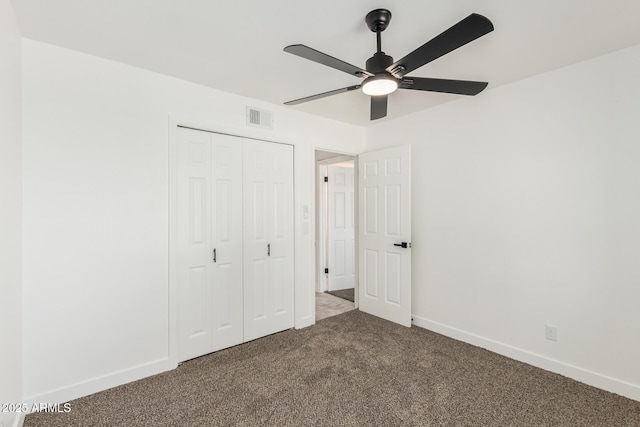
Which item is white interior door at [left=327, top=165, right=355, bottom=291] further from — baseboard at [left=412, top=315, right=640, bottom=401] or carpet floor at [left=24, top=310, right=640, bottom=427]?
carpet floor at [left=24, top=310, right=640, bottom=427]

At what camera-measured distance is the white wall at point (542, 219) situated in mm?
2111

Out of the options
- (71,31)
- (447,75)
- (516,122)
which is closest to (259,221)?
(71,31)

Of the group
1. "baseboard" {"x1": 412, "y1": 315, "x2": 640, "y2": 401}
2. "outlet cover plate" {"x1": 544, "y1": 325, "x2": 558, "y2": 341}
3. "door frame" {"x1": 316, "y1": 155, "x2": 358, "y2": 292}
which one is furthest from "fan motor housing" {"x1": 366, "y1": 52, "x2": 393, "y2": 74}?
"door frame" {"x1": 316, "y1": 155, "x2": 358, "y2": 292}

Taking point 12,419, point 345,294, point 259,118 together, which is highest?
point 259,118

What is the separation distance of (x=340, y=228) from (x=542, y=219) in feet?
9.66

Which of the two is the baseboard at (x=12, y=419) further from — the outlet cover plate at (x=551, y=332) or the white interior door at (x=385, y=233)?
the outlet cover plate at (x=551, y=332)

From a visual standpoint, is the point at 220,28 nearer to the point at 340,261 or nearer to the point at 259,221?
the point at 259,221

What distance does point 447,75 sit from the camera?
8.05 ft

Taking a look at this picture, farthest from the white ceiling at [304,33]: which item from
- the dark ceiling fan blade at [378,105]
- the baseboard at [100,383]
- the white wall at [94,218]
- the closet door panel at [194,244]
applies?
the baseboard at [100,383]

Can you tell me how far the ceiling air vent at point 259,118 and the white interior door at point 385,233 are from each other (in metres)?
1.32

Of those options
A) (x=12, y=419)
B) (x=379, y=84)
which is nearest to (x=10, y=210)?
(x=12, y=419)

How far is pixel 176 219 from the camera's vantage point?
8.25ft

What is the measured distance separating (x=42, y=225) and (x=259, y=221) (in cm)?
164

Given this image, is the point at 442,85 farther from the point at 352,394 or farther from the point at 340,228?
the point at 340,228
